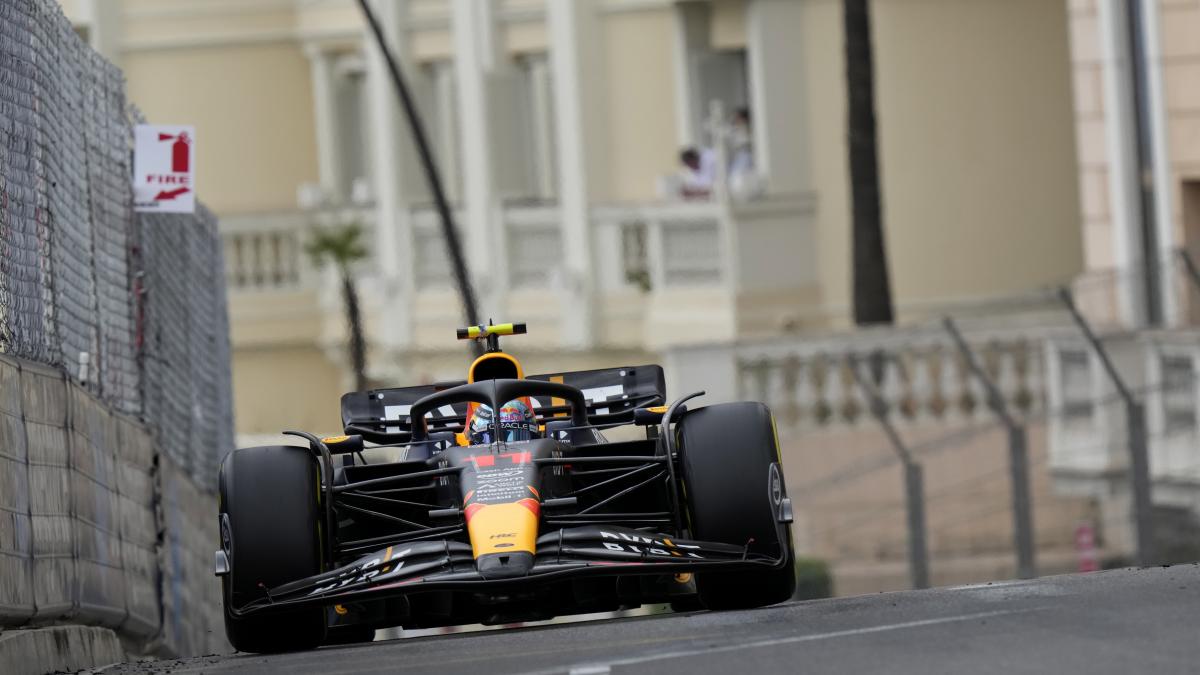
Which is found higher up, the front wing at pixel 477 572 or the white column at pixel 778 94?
the white column at pixel 778 94

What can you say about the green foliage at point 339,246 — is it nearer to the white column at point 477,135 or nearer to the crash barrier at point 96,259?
the white column at point 477,135

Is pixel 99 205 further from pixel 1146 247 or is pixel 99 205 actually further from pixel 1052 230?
pixel 1052 230

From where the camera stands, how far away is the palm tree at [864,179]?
2808cm

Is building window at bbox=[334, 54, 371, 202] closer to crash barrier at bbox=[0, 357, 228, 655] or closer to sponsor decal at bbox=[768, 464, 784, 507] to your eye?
crash barrier at bbox=[0, 357, 228, 655]

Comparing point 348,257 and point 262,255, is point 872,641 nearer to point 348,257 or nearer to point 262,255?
point 348,257

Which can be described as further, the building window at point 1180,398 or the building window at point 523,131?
the building window at point 523,131

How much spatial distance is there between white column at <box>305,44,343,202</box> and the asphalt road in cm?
2642

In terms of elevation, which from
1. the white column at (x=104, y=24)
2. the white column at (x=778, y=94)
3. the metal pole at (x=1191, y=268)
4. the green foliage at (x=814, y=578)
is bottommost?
the green foliage at (x=814, y=578)

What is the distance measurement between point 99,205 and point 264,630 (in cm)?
452

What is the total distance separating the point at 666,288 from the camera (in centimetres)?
3284

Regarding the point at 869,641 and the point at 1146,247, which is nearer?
the point at 869,641

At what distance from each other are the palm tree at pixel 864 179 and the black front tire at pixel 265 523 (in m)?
15.9

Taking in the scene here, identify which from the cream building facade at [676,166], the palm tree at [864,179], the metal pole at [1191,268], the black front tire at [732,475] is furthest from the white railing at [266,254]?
the black front tire at [732,475]

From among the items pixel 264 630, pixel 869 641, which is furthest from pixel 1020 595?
pixel 264 630
